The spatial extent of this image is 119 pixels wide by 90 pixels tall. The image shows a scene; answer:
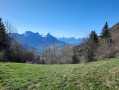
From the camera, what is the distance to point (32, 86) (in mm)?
5172

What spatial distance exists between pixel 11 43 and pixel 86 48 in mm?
23568

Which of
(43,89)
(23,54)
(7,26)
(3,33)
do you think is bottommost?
(43,89)

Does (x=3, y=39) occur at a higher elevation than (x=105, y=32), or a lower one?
lower

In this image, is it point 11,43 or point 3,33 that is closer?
point 3,33

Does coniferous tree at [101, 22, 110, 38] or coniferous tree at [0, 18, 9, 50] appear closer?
coniferous tree at [0, 18, 9, 50]

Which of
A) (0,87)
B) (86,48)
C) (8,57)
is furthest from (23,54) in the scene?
(0,87)

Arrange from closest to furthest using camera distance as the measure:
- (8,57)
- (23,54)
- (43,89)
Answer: (43,89) < (8,57) < (23,54)

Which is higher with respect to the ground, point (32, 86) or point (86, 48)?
point (86, 48)

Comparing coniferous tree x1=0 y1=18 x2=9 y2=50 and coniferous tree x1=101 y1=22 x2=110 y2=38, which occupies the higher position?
coniferous tree x1=101 y1=22 x2=110 y2=38

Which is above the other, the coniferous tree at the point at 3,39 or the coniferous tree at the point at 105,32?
the coniferous tree at the point at 105,32

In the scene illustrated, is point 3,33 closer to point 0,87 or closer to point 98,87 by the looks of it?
point 0,87

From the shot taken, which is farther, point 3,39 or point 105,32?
point 105,32

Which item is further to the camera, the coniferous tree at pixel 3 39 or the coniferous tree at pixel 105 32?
the coniferous tree at pixel 105 32

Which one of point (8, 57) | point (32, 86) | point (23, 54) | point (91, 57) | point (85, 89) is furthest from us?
point (23, 54)
